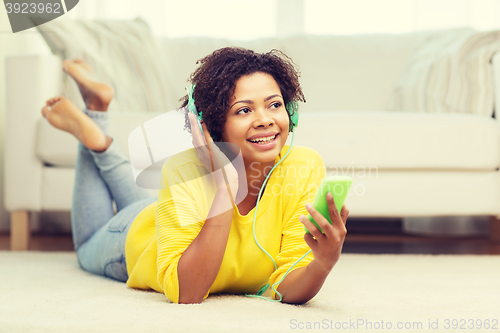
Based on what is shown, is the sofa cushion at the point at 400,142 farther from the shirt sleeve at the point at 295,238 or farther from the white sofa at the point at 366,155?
the shirt sleeve at the point at 295,238

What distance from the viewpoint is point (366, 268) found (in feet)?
3.85

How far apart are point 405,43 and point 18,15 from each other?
1.78m

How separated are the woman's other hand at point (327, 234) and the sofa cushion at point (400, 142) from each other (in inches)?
29.4

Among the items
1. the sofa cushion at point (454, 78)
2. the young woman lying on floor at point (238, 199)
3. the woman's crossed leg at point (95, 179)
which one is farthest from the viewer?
the sofa cushion at point (454, 78)

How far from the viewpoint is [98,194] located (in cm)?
118

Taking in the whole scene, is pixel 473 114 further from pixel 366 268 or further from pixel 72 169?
pixel 72 169

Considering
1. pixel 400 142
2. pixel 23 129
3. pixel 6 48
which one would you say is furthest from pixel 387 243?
pixel 6 48

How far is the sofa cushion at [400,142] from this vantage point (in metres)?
1.37

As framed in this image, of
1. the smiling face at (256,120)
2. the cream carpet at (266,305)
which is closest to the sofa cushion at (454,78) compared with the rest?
the cream carpet at (266,305)

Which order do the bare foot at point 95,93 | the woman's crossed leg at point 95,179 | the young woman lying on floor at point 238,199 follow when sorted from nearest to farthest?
the young woman lying on floor at point 238,199 → the woman's crossed leg at point 95,179 → the bare foot at point 95,93

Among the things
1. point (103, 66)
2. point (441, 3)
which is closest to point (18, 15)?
point (103, 66)

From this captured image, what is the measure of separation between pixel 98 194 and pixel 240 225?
0.57 meters

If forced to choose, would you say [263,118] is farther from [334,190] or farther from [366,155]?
[366,155]

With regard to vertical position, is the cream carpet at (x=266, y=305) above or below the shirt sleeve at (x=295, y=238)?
below
